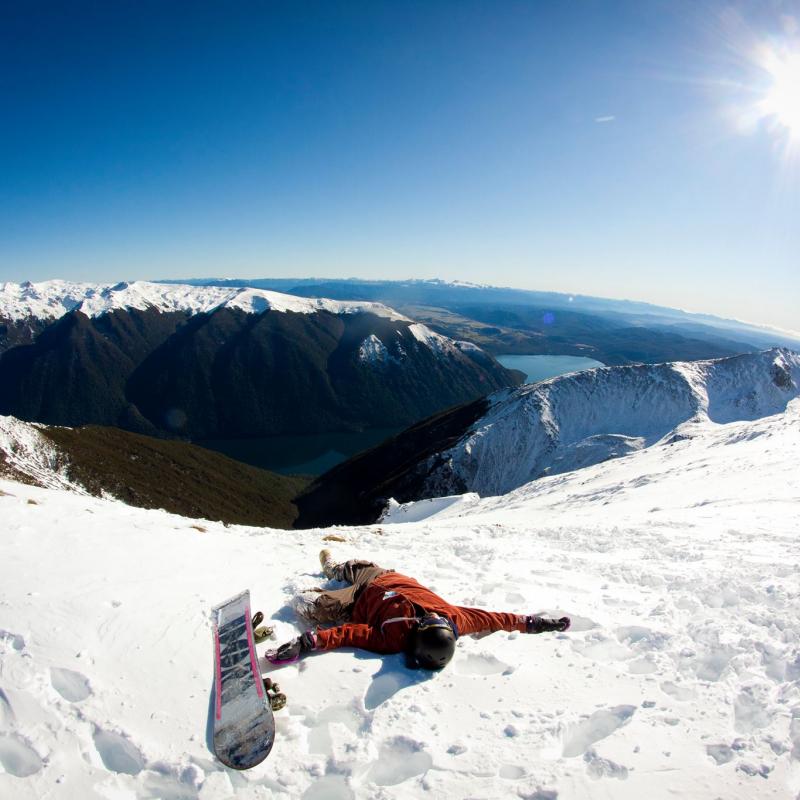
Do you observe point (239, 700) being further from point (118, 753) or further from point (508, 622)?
point (508, 622)

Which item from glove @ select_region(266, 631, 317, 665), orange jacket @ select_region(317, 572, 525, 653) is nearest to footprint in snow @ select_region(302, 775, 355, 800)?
glove @ select_region(266, 631, 317, 665)

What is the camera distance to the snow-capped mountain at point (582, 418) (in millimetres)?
75562

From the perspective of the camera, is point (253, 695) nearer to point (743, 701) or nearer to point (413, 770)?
point (413, 770)

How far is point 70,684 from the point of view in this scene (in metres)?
5.45

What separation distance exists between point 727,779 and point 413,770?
307cm

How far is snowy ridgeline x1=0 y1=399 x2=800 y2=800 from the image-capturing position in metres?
4.33

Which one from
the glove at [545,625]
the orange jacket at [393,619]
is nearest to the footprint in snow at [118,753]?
the orange jacket at [393,619]

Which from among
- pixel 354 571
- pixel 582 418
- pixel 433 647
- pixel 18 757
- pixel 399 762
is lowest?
pixel 582 418

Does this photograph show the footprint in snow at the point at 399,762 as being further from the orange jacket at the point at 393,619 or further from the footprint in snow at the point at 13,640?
the footprint in snow at the point at 13,640

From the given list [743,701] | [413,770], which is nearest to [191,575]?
[413,770]

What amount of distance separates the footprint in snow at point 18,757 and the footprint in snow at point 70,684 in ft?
1.99

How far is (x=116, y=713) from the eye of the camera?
505 cm

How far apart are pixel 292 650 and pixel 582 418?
8470 cm

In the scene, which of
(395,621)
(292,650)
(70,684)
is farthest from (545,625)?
(70,684)
